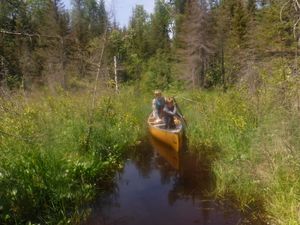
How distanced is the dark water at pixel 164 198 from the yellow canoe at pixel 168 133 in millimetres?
476

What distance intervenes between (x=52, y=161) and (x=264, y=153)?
3.82 metres

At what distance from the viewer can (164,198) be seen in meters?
7.46

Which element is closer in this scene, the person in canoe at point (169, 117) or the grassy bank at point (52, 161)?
the grassy bank at point (52, 161)

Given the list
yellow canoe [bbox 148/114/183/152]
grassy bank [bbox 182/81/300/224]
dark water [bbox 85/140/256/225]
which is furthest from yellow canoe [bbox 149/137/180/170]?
grassy bank [bbox 182/81/300/224]

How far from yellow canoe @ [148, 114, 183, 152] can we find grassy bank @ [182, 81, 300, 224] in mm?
978

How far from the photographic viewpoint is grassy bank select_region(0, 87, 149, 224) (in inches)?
220

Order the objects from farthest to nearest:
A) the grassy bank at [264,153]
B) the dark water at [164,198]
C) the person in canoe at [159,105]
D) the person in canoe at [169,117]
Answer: the person in canoe at [159,105] < the person in canoe at [169,117] < the dark water at [164,198] < the grassy bank at [264,153]

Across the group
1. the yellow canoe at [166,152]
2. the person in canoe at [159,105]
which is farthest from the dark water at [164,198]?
the person in canoe at [159,105]

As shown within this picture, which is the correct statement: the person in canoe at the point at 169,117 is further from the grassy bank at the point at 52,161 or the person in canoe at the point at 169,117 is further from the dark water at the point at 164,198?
the grassy bank at the point at 52,161

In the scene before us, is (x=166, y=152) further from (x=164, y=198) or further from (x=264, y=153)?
(x=264, y=153)

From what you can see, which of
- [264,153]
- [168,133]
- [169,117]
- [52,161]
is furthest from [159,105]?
[52,161]

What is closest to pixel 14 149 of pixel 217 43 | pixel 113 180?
pixel 113 180

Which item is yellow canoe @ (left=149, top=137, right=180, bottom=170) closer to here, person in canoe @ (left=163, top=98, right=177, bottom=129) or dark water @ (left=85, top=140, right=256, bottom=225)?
dark water @ (left=85, top=140, right=256, bottom=225)

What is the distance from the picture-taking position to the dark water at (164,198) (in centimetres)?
644
